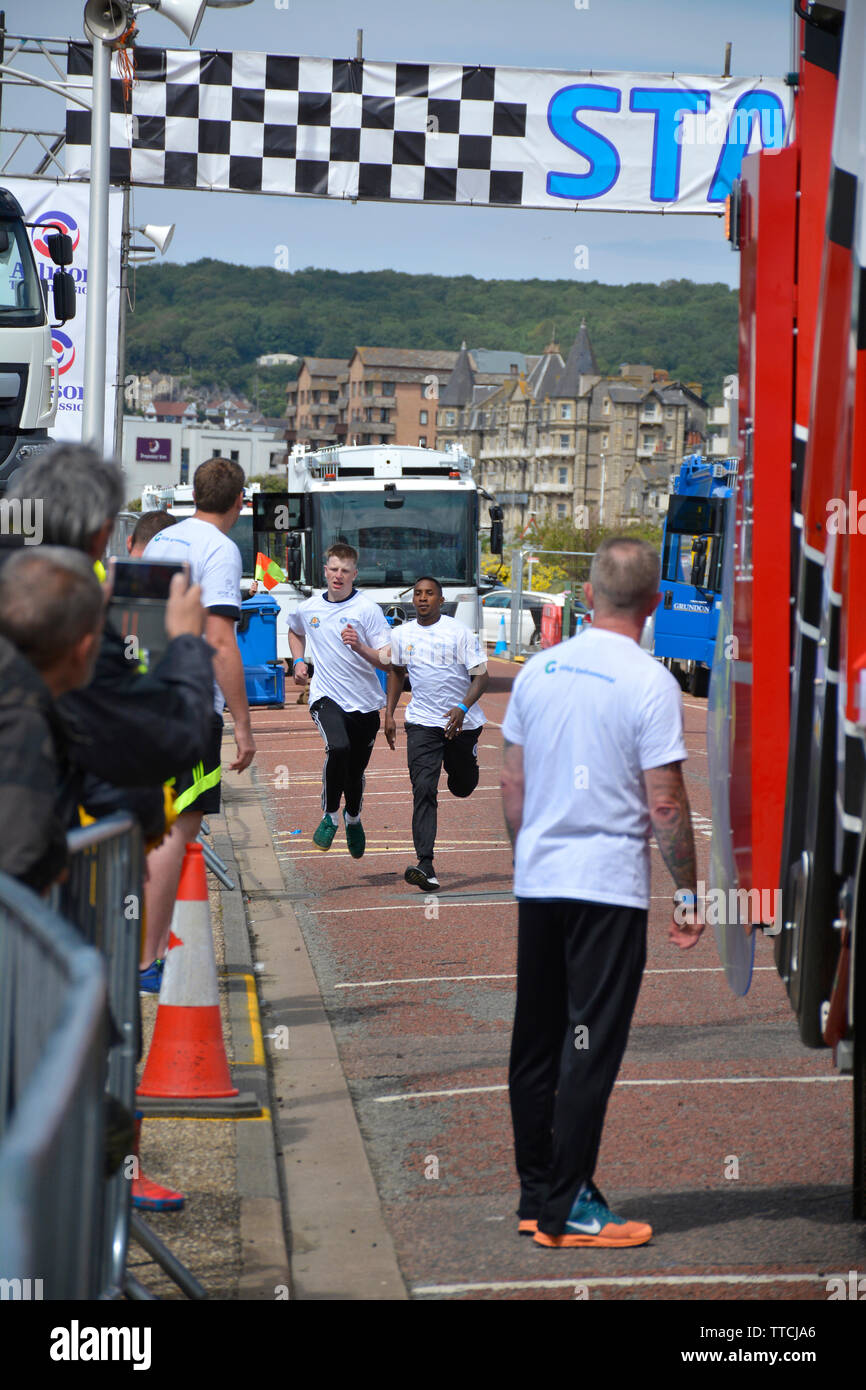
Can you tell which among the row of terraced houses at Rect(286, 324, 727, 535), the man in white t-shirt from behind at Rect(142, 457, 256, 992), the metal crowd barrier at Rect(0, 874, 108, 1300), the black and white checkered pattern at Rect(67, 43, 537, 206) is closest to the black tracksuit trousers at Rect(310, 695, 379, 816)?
the man in white t-shirt from behind at Rect(142, 457, 256, 992)

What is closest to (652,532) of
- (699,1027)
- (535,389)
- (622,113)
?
(535,389)

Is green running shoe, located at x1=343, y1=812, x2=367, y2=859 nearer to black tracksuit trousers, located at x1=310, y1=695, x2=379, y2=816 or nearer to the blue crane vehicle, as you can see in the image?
black tracksuit trousers, located at x1=310, y1=695, x2=379, y2=816

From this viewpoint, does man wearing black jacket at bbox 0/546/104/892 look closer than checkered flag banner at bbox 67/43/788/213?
Yes

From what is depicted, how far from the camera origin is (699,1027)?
6953 millimetres

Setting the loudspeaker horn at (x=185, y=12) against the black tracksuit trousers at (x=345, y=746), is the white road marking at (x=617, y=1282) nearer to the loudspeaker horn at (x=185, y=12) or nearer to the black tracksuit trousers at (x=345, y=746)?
the black tracksuit trousers at (x=345, y=746)

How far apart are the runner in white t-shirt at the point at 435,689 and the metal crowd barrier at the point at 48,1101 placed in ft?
24.6

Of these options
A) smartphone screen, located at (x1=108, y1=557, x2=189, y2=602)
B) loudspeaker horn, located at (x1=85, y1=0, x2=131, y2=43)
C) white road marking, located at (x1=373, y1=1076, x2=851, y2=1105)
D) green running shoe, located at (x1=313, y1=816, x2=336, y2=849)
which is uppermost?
loudspeaker horn, located at (x1=85, y1=0, x2=131, y2=43)

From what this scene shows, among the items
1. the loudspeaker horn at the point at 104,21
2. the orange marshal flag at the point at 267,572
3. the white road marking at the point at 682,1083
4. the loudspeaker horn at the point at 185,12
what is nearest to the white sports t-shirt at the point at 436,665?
the white road marking at the point at 682,1083

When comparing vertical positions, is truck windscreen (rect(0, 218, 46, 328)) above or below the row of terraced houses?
below

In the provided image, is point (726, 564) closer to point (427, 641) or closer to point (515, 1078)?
point (515, 1078)

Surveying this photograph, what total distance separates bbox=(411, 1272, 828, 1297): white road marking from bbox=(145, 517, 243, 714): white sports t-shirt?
309 centimetres

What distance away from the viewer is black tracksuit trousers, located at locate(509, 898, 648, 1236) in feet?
14.4

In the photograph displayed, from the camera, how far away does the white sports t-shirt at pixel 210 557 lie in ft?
21.4
